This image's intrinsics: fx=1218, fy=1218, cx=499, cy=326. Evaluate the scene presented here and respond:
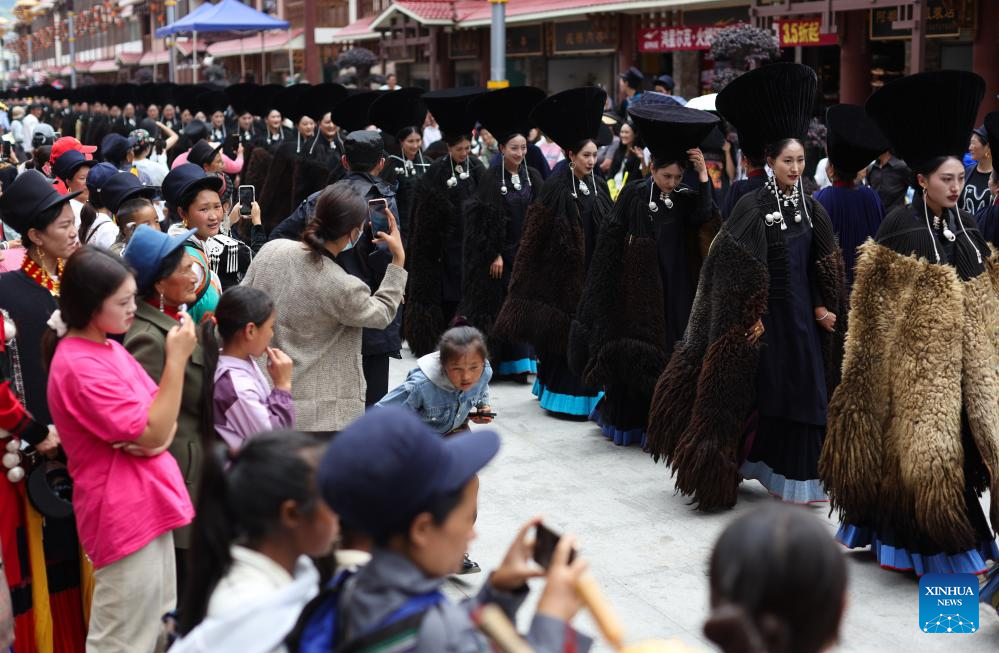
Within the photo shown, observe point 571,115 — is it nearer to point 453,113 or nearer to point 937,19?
point 453,113

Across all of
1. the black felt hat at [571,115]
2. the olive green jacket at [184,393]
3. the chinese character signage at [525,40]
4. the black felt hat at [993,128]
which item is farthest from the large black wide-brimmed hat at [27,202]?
the chinese character signage at [525,40]

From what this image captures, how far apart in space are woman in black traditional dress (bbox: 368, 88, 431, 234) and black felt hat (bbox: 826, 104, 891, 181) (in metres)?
3.65

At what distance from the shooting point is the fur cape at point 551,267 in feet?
24.9

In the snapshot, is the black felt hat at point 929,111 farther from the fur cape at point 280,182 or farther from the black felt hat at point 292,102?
the black felt hat at point 292,102

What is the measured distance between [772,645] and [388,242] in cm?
307

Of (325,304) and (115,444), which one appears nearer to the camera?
(115,444)

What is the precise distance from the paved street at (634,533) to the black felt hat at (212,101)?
12612 mm

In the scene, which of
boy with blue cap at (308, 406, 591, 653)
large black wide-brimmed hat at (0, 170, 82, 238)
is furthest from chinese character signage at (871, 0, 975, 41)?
boy with blue cap at (308, 406, 591, 653)

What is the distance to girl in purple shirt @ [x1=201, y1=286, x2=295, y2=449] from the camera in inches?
149

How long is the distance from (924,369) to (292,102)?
992 centimetres

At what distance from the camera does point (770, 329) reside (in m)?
5.73

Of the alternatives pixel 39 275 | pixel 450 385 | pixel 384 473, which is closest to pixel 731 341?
pixel 450 385

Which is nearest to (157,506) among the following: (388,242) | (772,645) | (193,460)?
(193,460)

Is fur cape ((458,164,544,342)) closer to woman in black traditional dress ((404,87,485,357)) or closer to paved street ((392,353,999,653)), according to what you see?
woman in black traditional dress ((404,87,485,357))
